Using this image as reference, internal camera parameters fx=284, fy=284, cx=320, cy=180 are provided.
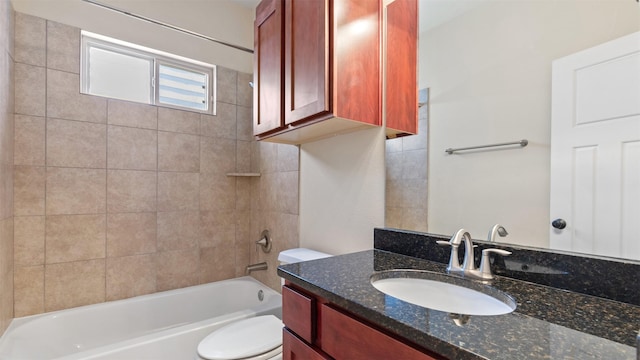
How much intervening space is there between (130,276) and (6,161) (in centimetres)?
101

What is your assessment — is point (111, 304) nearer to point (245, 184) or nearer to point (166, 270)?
point (166, 270)

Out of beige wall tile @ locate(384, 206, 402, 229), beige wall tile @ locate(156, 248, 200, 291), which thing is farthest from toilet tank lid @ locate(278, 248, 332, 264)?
beige wall tile @ locate(156, 248, 200, 291)

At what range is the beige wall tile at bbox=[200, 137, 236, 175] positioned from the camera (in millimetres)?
2377

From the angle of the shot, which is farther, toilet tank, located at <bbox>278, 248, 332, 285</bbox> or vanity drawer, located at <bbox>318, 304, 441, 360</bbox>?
toilet tank, located at <bbox>278, 248, 332, 285</bbox>

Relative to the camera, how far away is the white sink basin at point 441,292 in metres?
0.78

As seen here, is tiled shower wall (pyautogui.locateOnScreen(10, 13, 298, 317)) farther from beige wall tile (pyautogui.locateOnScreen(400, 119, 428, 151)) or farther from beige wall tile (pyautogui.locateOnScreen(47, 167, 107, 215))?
beige wall tile (pyautogui.locateOnScreen(400, 119, 428, 151))

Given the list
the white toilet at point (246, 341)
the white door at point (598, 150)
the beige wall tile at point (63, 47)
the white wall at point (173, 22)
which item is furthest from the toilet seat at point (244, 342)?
the white wall at point (173, 22)

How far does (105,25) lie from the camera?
6.48ft

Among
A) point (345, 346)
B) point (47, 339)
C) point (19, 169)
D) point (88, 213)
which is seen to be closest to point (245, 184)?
point (88, 213)

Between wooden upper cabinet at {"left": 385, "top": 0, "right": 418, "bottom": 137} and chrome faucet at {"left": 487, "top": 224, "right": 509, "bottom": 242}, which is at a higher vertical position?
wooden upper cabinet at {"left": 385, "top": 0, "right": 418, "bottom": 137}

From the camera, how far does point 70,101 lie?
6.13 ft

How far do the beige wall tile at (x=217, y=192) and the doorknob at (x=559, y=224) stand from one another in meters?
2.23

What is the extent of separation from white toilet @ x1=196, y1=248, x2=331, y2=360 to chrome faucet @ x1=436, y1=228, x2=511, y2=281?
872 mm

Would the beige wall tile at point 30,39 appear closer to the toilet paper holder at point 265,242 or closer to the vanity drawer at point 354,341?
the toilet paper holder at point 265,242
